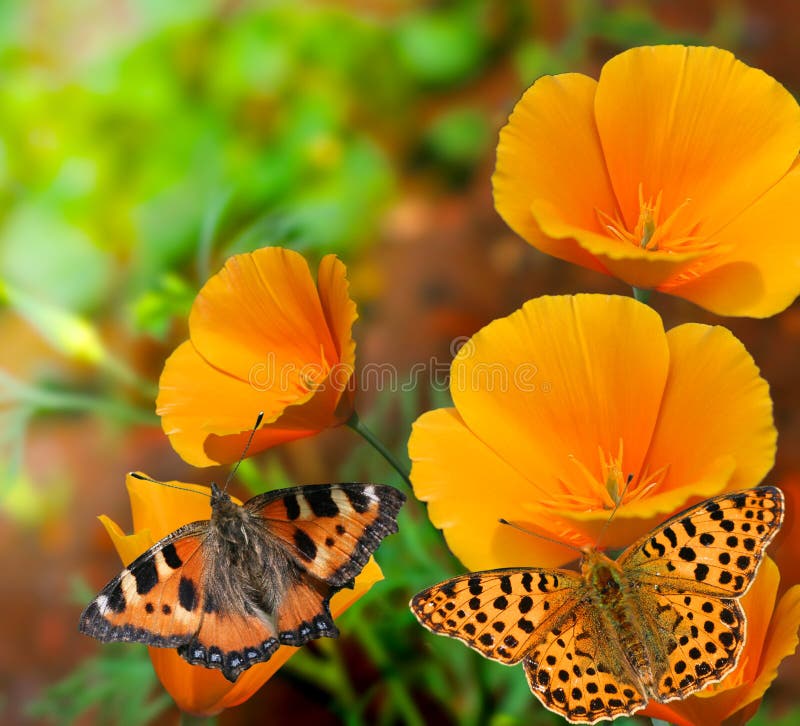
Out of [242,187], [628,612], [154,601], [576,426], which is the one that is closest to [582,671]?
[628,612]

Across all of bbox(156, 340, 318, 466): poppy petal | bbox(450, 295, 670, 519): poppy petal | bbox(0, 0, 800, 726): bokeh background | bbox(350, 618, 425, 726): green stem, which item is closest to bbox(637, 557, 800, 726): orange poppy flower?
bbox(450, 295, 670, 519): poppy petal

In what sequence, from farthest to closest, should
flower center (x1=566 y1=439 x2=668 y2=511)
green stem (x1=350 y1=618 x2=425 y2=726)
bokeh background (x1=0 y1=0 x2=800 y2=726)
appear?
bokeh background (x1=0 y1=0 x2=800 y2=726) < green stem (x1=350 y1=618 x2=425 y2=726) < flower center (x1=566 y1=439 x2=668 y2=511)

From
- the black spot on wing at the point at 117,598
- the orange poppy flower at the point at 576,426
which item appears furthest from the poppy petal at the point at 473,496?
the black spot on wing at the point at 117,598

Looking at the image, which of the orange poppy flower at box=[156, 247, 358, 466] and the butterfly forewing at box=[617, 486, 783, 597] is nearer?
the butterfly forewing at box=[617, 486, 783, 597]

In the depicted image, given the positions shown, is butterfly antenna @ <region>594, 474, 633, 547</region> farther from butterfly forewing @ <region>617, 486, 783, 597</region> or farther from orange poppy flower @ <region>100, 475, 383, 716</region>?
orange poppy flower @ <region>100, 475, 383, 716</region>

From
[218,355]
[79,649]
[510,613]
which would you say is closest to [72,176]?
[79,649]

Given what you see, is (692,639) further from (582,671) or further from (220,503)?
A: (220,503)
